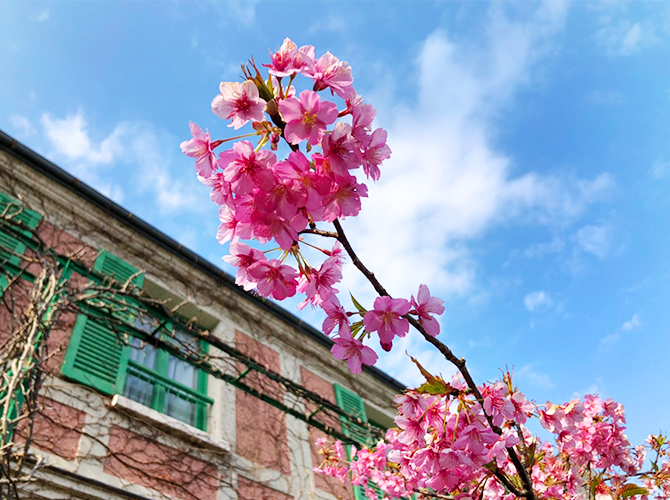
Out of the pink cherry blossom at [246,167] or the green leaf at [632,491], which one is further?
A: the green leaf at [632,491]

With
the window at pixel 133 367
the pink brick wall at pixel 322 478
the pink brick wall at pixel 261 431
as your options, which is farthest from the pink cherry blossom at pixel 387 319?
the pink brick wall at pixel 322 478

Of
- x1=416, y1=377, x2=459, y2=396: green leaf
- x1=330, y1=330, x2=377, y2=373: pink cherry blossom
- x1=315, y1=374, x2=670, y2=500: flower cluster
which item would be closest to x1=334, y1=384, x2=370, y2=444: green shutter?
x1=315, y1=374, x2=670, y2=500: flower cluster

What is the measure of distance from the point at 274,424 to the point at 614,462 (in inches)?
172

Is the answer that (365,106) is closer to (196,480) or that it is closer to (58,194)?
(196,480)

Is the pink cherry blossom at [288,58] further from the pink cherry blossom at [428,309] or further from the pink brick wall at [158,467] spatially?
the pink brick wall at [158,467]

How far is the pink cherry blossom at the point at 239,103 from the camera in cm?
135

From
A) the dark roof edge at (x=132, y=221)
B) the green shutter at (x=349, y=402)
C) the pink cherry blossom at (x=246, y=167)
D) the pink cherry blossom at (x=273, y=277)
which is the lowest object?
the pink cherry blossom at (x=273, y=277)

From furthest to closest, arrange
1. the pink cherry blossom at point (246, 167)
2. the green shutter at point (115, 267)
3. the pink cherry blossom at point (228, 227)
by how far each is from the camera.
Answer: the green shutter at point (115, 267), the pink cherry blossom at point (228, 227), the pink cherry blossom at point (246, 167)

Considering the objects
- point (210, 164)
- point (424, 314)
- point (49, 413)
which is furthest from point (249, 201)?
point (49, 413)

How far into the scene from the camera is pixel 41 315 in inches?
142

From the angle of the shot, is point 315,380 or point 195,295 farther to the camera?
point 315,380

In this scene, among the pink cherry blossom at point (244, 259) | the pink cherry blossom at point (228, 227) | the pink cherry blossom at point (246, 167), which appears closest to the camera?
the pink cherry blossom at point (246, 167)

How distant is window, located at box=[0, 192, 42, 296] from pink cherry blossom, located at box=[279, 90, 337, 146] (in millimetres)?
3874

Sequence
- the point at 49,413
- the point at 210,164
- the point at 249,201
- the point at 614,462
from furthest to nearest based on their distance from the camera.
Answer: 1. the point at 49,413
2. the point at 614,462
3. the point at 210,164
4. the point at 249,201
